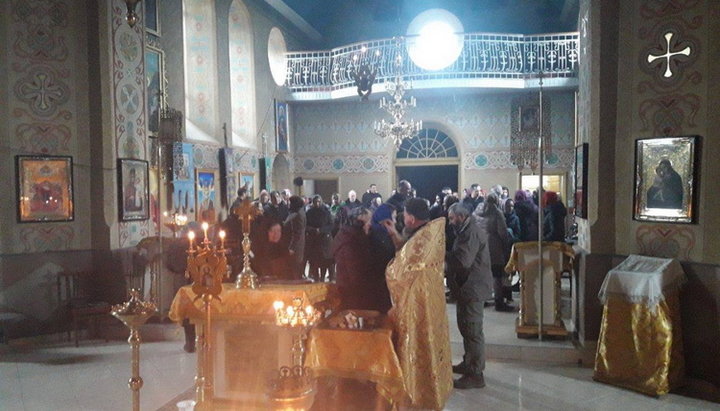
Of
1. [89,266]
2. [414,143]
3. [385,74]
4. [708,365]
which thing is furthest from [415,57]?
[708,365]

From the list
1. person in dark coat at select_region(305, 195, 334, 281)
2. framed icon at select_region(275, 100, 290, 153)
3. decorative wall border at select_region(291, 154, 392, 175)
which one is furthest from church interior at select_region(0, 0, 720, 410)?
decorative wall border at select_region(291, 154, 392, 175)

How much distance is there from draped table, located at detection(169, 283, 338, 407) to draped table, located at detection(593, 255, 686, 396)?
111 inches

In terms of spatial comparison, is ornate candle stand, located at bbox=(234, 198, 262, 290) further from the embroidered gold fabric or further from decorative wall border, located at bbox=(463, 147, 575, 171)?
decorative wall border, located at bbox=(463, 147, 575, 171)

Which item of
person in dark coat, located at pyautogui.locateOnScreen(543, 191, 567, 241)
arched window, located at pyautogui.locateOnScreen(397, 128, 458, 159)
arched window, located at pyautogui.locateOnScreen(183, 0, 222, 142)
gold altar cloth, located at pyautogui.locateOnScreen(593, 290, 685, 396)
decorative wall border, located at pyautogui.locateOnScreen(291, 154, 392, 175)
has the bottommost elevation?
gold altar cloth, located at pyautogui.locateOnScreen(593, 290, 685, 396)

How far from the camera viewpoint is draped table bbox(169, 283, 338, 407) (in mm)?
4086

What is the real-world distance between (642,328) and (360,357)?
2745 millimetres

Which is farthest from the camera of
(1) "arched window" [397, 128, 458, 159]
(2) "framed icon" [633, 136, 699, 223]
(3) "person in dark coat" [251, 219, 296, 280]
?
(1) "arched window" [397, 128, 458, 159]

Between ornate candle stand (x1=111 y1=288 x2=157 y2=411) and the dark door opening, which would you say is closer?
ornate candle stand (x1=111 y1=288 x2=157 y2=411)

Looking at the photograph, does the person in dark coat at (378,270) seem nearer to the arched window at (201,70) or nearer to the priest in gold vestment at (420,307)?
the priest in gold vestment at (420,307)

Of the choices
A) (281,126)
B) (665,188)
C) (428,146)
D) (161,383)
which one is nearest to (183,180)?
(281,126)

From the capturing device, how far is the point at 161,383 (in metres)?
5.05

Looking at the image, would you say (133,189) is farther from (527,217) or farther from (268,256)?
(527,217)

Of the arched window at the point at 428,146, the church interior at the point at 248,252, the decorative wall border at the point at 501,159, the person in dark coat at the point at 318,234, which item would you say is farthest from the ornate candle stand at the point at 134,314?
the arched window at the point at 428,146

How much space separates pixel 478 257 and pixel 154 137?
257 inches
